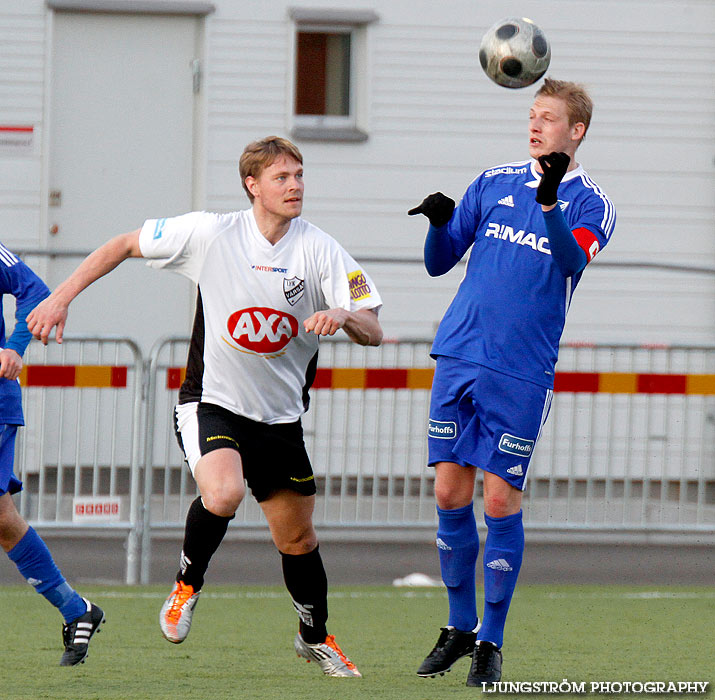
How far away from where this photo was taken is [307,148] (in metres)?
12.4

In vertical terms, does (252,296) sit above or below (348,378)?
above

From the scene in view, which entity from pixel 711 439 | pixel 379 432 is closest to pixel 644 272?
pixel 711 439

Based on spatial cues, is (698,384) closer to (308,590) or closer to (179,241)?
(308,590)

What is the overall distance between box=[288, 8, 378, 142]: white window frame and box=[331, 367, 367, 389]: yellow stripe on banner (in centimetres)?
349

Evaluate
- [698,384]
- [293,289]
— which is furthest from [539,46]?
[698,384]

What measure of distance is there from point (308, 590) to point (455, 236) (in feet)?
5.25

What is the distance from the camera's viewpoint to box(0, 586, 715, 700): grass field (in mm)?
5672

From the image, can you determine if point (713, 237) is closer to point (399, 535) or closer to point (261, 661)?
point (399, 535)

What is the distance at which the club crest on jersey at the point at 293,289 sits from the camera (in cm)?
585

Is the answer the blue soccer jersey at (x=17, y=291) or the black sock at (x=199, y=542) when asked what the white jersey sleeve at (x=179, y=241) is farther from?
the black sock at (x=199, y=542)

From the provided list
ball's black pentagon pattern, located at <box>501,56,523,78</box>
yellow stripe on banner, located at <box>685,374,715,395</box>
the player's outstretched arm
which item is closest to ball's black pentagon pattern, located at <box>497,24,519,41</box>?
ball's black pentagon pattern, located at <box>501,56,523,78</box>

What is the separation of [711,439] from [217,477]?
581 cm

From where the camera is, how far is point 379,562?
9.62 m

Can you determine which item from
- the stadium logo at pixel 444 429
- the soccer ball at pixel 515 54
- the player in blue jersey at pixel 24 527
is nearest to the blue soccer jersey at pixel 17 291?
the player in blue jersey at pixel 24 527
